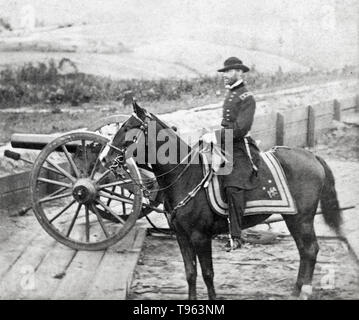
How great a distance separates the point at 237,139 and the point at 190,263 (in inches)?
49.4

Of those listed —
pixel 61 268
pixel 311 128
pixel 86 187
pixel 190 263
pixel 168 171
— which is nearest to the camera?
pixel 168 171

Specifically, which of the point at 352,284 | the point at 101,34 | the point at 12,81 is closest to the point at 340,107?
the point at 101,34

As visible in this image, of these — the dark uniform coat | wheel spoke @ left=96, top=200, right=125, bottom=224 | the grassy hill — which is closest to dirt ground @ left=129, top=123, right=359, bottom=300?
wheel spoke @ left=96, top=200, right=125, bottom=224

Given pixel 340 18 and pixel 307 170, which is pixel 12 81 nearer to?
pixel 340 18

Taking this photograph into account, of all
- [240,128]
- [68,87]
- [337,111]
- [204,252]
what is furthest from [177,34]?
[204,252]

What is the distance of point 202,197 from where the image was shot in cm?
621

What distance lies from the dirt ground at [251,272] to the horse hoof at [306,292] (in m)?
0.08

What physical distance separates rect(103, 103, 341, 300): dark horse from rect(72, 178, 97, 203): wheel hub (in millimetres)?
1221

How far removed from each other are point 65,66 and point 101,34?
86cm

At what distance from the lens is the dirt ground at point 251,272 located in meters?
6.55

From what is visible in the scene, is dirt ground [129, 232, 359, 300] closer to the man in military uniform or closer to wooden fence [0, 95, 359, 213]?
the man in military uniform

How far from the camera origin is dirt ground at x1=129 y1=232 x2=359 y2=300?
6.55m

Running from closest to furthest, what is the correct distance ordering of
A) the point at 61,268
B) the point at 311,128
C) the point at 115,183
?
the point at 61,268
the point at 115,183
the point at 311,128

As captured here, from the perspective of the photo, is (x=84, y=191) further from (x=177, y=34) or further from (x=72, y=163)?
(x=177, y=34)
